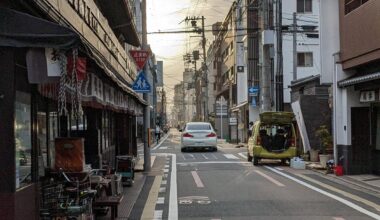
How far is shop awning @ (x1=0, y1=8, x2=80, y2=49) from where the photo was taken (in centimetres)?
625

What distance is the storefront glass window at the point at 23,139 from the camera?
6961 mm

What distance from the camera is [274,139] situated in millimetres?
25344

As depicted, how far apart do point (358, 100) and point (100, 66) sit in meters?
13.5

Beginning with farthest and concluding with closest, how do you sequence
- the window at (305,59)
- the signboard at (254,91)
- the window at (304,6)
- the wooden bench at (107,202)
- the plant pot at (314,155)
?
1. the window at (304,6)
2. the signboard at (254,91)
3. the window at (305,59)
4. the plant pot at (314,155)
5. the wooden bench at (107,202)

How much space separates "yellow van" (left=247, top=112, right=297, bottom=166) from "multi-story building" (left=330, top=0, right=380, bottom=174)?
466cm

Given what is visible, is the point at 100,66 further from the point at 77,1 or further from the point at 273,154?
the point at 273,154

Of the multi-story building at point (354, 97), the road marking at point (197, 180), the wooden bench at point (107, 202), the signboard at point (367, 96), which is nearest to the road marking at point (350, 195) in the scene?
the multi-story building at point (354, 97)

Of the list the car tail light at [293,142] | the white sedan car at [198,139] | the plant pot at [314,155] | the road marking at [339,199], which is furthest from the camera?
the white sedan car at [198,139]

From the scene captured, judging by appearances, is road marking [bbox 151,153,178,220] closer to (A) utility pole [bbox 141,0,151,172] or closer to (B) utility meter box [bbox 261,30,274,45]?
(A) utility pole [bbox 141,0,151,172]

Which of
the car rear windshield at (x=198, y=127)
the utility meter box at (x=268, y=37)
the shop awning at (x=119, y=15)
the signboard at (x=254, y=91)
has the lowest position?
the car rear windshield at (x=198, y=127)

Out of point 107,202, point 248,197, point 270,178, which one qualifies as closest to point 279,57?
point 270,178

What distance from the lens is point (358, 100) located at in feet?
63.6

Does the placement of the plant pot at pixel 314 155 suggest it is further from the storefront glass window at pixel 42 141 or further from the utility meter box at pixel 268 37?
the storefront glass window at pixel 42 141

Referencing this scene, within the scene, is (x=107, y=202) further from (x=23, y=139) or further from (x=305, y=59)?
(x=305, y=59)
